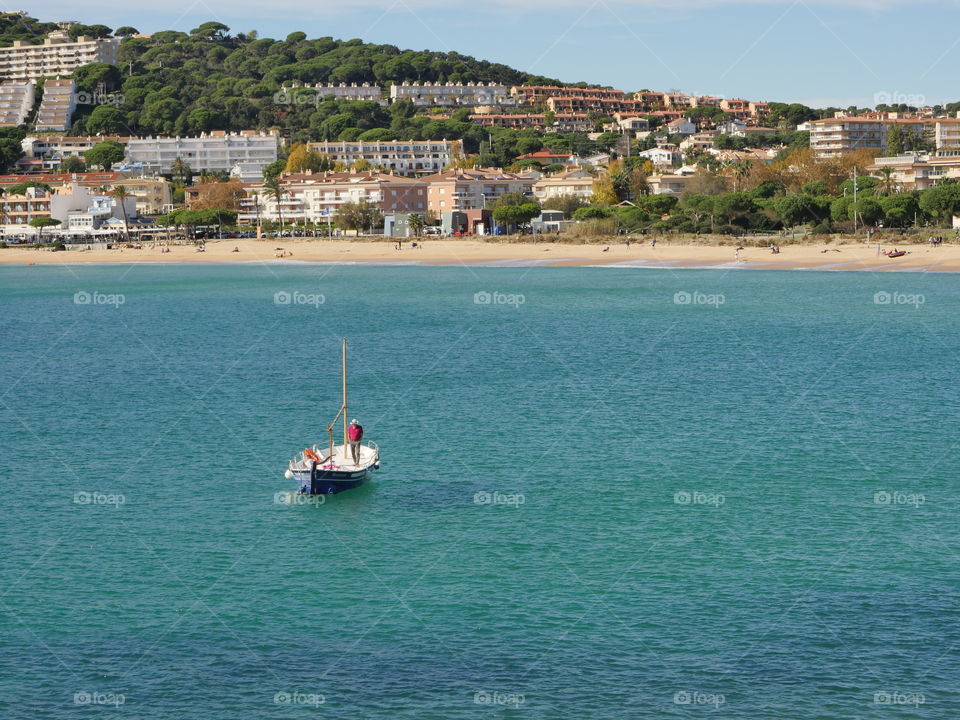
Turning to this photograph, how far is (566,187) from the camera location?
127m

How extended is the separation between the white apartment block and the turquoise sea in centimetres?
14326

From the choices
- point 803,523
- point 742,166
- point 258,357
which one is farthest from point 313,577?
point 742,166

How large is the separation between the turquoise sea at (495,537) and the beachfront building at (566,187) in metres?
79.9

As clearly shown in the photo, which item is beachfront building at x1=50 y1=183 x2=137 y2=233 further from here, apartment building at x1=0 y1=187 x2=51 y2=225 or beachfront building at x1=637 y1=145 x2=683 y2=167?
beachfront building at x1=637 y1=145 x2=683 y2=167

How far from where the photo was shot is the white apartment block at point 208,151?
185000 mm

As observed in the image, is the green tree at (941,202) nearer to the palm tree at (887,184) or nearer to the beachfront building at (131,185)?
the palm tree at (887,184)

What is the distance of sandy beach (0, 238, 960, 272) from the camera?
76.2 metres

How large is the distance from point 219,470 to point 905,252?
5903 centimetres

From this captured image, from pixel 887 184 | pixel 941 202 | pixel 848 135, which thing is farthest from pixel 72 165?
pixel 941 202

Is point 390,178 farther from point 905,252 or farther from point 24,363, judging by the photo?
point 24,363

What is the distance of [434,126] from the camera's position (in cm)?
19300

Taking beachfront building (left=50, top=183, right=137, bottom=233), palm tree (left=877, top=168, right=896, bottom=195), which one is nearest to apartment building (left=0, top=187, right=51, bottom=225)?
beachfront building (left=50, top=183, right=137, bottom=233)

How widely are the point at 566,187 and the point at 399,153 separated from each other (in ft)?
189

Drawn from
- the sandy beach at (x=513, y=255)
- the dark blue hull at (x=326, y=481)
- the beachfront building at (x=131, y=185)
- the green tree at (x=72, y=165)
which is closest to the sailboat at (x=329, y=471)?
the dark blue hull at (x=326, y=481)
